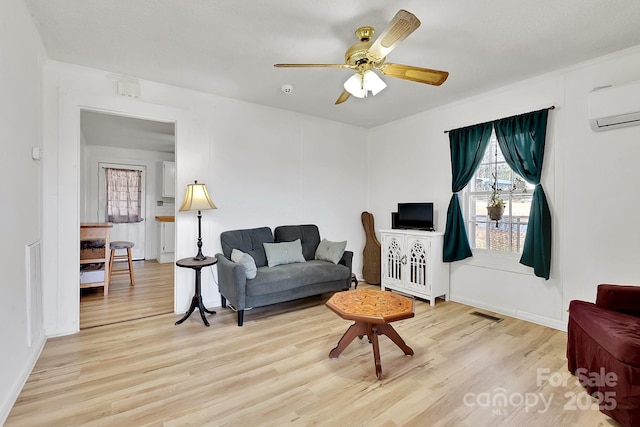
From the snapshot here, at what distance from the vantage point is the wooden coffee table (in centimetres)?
220

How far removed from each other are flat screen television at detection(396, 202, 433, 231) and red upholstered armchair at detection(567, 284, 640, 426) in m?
1.87

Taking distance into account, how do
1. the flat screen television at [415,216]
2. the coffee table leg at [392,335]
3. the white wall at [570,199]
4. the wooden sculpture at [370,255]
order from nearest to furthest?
1. the coffee table leg at [392,335]
2. the white wall at [570,199]
3. the flat screen television at [415,216]
4. the wooden sculpture at [370,255]

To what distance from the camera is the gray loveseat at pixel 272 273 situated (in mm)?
3102

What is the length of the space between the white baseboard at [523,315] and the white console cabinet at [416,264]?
31cm

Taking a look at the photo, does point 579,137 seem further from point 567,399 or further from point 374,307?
point 374,307

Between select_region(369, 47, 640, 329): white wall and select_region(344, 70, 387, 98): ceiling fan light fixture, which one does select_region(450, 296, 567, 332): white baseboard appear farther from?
select_region(344, 70, 387, 98): ceiling fan light fixture

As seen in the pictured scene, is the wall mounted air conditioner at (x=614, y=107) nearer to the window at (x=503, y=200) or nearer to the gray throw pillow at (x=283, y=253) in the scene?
the window at (x=503, y=200)

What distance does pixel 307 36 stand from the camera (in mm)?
2400

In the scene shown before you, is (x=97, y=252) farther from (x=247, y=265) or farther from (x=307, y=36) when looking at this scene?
(x=307, y=36)

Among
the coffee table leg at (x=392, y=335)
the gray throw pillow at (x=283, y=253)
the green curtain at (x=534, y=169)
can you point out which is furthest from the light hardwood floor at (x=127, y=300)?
the green curtain at (x=534, y=169)

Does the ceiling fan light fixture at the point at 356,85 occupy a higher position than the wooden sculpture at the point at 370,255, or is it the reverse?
the ceiling fan light fixture at the point at 356,85

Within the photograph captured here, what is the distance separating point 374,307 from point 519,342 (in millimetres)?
1443

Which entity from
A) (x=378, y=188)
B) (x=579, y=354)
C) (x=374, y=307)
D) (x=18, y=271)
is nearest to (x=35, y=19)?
(x=18, y=271)

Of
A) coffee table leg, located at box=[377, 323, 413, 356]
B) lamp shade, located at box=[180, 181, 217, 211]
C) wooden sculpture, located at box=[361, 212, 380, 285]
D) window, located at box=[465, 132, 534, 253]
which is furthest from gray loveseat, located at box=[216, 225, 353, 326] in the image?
window, located at box=[465, 132, 534, 253]
